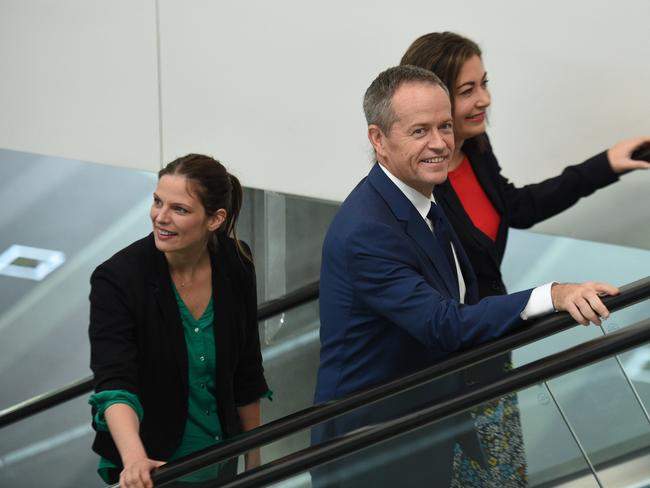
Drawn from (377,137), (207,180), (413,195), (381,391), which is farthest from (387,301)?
(207,180)

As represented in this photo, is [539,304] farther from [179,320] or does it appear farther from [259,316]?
[259,316]

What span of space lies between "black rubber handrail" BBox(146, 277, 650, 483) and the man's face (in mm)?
466

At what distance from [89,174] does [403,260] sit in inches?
224

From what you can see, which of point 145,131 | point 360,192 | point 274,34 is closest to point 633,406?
point 360,192

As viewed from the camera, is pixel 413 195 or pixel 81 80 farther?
pixel 81 80

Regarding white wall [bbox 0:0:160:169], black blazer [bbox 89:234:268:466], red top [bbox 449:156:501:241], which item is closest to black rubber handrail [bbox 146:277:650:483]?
black blazer [bbox 89:234:268:466]

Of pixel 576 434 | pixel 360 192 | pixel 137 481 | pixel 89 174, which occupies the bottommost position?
pixel 576 434

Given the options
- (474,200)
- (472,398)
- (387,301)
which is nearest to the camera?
(472,398)

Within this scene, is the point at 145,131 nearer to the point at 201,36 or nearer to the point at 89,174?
the point at 201,36

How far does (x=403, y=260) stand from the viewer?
9.84ft

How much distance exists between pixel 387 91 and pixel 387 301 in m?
0.53

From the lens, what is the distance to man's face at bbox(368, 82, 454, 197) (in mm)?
3100

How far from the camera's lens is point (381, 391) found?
2.98 metres

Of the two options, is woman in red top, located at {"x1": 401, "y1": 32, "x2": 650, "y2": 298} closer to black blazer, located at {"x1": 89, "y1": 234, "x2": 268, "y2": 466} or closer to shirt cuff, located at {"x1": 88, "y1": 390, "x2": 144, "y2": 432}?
black blazer, located at {"x1": 89, "y1": 234, "x2": 268, "y2": 466}
